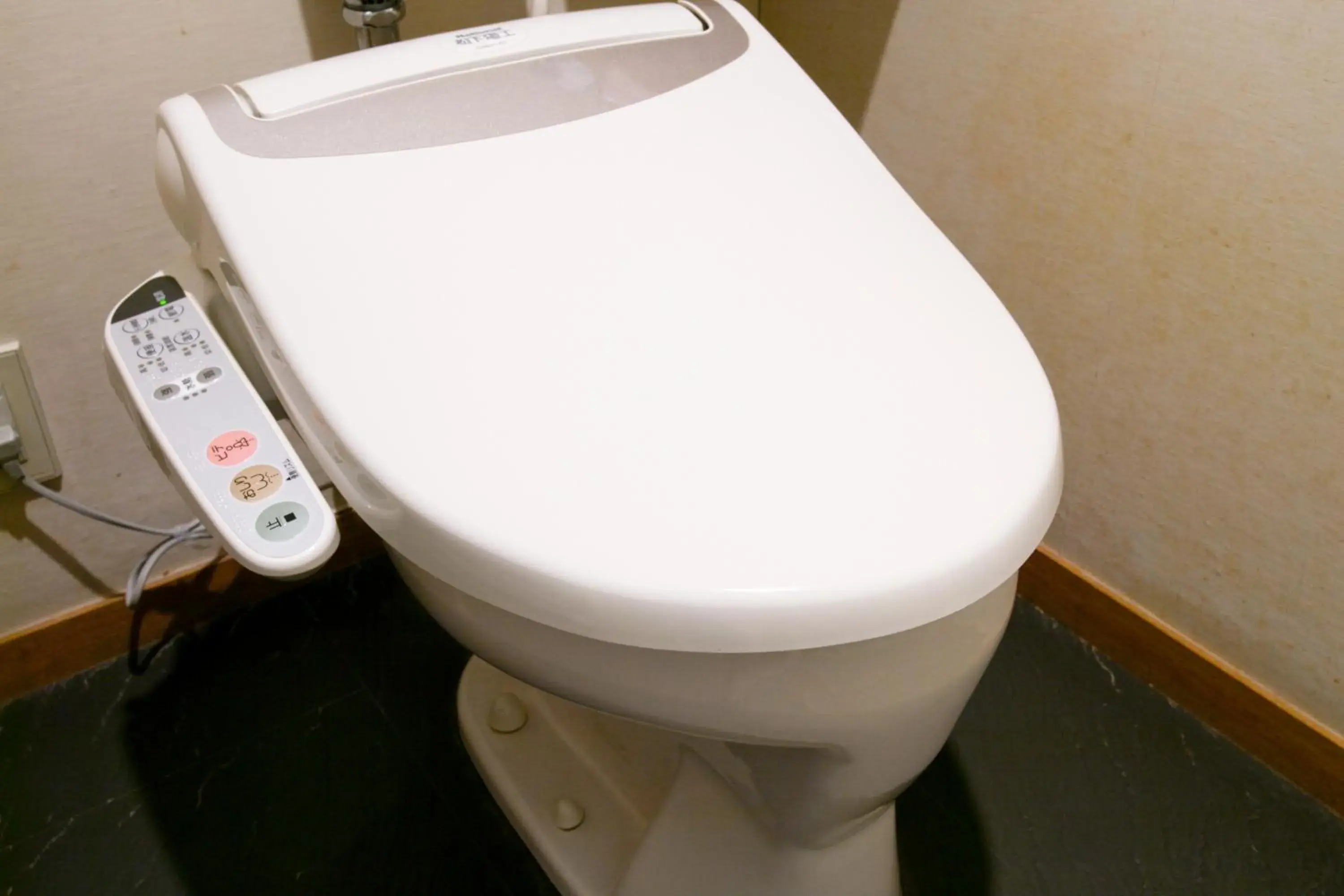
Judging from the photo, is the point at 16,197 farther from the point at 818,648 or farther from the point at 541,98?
the point at 818,648

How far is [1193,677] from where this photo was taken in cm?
80

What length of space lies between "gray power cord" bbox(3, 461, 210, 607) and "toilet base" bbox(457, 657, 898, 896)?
0.86 ft

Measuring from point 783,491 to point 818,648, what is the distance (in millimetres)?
61

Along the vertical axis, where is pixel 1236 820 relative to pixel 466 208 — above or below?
below

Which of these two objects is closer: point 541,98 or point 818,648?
point 818,648

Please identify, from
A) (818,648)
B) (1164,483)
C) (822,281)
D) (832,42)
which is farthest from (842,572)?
(832,42)

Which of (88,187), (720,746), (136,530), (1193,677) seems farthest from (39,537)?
(1193,677)

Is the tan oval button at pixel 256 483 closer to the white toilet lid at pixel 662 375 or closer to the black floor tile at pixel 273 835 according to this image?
the white toilet lid at pixel 662 375

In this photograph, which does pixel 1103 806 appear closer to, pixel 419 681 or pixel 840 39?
pixel 419 681

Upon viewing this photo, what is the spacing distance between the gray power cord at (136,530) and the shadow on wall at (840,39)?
65 centimetres

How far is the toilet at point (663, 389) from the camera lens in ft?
1.23

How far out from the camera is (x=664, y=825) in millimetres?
604

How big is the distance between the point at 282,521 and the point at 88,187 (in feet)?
1.27

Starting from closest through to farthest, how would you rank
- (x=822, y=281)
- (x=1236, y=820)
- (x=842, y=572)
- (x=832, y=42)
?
(x=842, y=572) < (x=822, y=281) < (x=1236, y=820) < (x=832, y=42)
